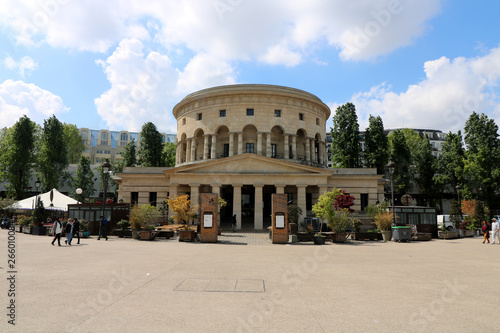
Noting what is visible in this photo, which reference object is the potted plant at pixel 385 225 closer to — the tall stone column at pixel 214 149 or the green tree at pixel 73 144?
the tall stone column at pixel 214 149

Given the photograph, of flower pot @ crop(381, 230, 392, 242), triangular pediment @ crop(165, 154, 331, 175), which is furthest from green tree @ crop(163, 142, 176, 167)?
flower pot @ crop(381, 230, 392, 242)

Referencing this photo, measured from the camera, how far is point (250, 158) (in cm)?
3784

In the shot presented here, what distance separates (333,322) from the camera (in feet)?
18.2

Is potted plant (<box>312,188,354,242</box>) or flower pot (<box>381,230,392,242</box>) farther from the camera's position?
flower pot (<box>381,230,392,242</box>)

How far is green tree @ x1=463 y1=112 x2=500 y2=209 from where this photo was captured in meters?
47.6

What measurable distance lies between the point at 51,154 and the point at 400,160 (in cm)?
6186

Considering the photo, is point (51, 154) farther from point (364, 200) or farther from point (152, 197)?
point (364, 200)

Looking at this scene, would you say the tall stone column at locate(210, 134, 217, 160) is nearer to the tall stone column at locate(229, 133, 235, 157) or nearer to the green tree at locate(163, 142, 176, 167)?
the tall stone column at locate(229, 133, 235, 157)

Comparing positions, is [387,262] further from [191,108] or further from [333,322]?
[191,108]

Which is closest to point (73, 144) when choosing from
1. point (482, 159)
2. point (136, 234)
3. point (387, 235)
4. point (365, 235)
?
point (136, 234)

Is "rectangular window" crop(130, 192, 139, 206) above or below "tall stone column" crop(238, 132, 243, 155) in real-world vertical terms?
below

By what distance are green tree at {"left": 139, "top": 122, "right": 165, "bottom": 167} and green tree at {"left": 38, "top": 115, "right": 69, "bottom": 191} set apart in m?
14.0

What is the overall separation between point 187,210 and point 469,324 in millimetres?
22667

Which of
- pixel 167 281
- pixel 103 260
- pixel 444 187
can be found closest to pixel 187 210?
pixel 103 260
